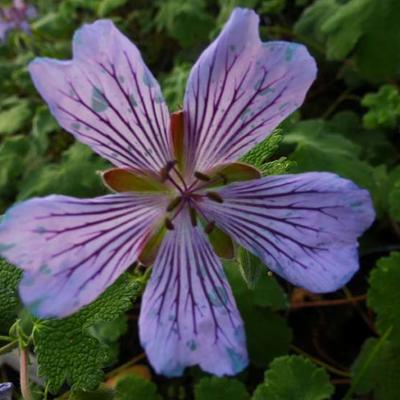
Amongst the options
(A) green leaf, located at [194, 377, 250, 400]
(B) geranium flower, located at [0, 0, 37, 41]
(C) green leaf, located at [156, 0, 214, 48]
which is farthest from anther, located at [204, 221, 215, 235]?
(B) geranium flower, located at [0, 0, 37, 41]

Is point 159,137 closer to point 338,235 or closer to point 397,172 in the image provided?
point 338,235

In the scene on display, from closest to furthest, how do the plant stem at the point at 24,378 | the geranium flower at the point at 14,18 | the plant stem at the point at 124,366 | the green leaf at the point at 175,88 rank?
the plant stem at the point at 24,378 → the plant stem at the point at 124,366 → the green leaf at the point at 175,88 → the geranium flower at the point at 14,18

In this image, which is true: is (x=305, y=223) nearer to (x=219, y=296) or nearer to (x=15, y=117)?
(x=219, y=296)

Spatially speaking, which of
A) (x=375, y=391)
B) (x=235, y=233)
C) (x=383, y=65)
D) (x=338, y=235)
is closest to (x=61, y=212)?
(x=235, y=233)

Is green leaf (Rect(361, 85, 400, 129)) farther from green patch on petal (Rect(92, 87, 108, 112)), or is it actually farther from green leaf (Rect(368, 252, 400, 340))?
green patch on petal (Rect(92, 87, 108, 112))

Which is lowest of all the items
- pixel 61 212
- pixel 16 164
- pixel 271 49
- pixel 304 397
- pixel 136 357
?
pixel 136 357

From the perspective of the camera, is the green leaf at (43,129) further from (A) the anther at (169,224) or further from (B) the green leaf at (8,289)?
(A) the anther at (169,224)

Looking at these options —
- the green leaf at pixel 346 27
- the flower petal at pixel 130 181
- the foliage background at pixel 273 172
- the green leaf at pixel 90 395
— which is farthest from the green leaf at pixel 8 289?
the green leaf at pixel 346 27

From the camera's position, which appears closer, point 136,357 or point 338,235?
point 338,235
